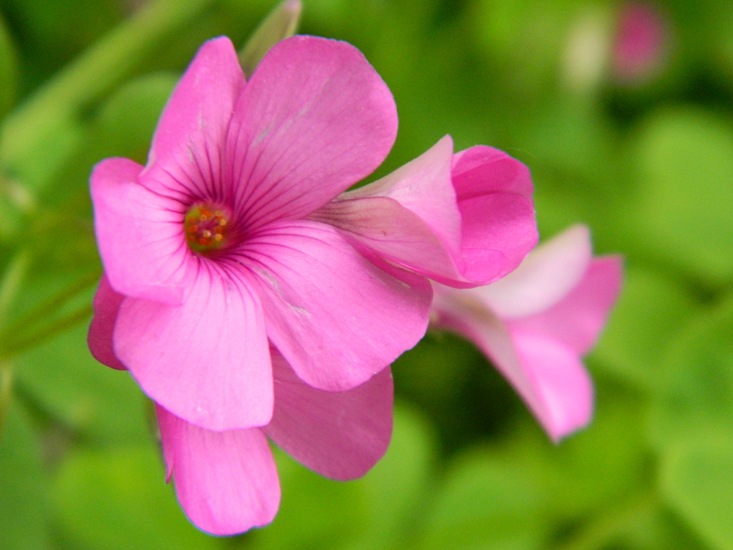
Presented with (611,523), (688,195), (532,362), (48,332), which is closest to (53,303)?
(48,332)

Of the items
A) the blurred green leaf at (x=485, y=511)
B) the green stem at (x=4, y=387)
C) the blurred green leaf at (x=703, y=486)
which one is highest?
the green stem at (x=4, y=387)

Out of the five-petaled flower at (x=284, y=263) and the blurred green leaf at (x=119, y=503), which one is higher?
the five-petaled flower at (x=284, y=263)

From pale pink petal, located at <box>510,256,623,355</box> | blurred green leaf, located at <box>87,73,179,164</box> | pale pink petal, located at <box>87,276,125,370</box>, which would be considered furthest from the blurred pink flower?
pale pink petal, located at <box>87,276,125,370</box>

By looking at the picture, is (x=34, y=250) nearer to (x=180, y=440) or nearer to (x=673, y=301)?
(x=180, y=440)

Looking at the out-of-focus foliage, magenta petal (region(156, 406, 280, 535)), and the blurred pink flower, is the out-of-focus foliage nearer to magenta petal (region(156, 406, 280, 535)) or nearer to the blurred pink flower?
the blurred pink flower

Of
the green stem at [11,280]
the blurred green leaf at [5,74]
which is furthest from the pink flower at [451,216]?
the blurred green leaf at [5,74]

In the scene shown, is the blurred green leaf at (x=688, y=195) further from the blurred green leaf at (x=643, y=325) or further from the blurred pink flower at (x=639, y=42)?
the blurred pink flower at (x=639, y=42)
